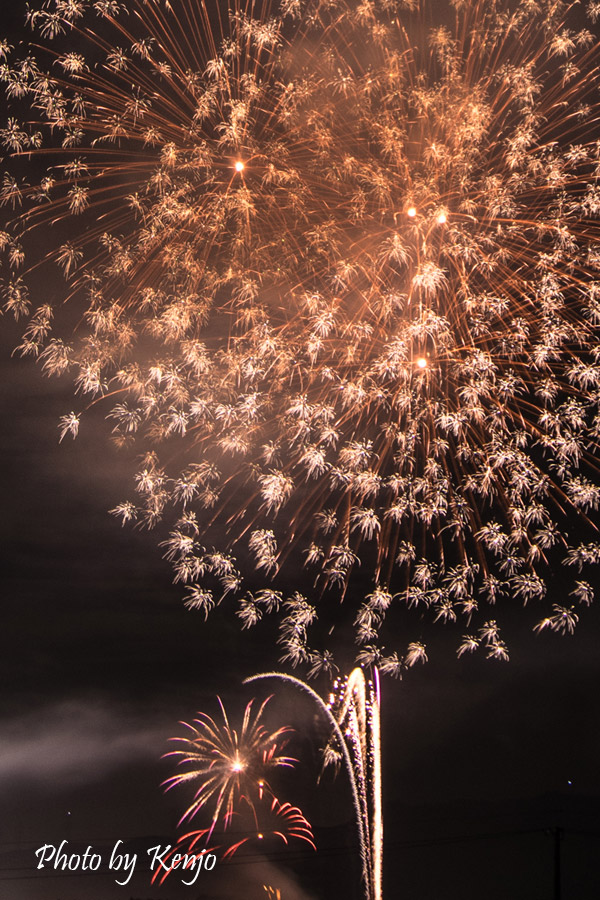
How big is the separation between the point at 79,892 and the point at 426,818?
277ft

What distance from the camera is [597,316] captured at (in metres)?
12.5

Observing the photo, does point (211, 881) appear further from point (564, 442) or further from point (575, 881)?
point (564, 442)

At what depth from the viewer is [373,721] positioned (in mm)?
16844

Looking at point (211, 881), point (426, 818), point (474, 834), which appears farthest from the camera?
point (426, 818)

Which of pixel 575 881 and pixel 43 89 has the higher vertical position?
pixel 575 881

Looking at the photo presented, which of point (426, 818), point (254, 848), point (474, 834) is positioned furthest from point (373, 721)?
point (426, 818)

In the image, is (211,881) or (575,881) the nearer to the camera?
(211,881)

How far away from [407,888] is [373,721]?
110457 millimetres

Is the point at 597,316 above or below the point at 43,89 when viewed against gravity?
below

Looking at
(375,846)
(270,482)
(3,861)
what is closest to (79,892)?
(3,861)

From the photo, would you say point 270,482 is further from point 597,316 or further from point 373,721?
point 373,721

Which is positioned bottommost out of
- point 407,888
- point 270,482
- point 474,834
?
point 270,482

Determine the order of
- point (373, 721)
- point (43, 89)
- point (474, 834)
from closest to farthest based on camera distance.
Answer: point (43, 89) < point (373, 721) < point (474, 834)

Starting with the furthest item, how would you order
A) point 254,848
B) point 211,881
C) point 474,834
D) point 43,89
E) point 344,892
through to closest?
point 474,834
point 254,848
point 344,892
point 211,881
point 43,89
